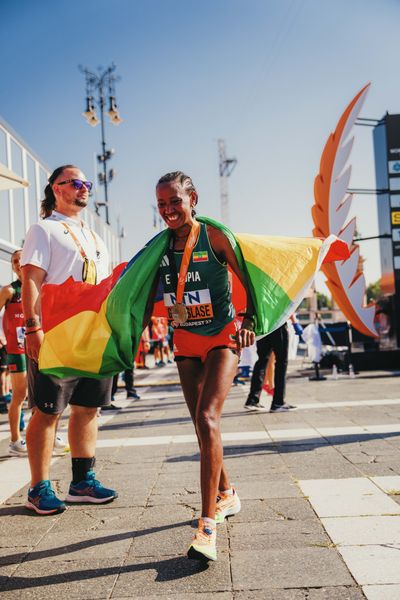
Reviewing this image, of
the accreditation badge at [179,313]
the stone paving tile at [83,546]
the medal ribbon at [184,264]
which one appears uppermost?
the medal ribbon at [184,264]

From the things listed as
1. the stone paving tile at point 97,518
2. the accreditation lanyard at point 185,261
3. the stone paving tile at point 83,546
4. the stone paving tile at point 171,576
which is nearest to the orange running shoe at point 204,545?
the stone paving tile at point 171,576

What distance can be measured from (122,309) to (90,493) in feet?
4.49

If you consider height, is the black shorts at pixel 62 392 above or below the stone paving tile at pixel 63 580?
above

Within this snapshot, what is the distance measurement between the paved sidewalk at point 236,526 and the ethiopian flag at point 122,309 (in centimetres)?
94

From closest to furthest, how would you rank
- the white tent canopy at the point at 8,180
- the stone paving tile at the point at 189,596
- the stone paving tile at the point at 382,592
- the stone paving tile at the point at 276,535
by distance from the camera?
the stone paving tile at the point at 382,592, the stone paving tile at the point at 189,596, the stone paving tile at the point at 276,535, the white tent canopy at the point at 8,180

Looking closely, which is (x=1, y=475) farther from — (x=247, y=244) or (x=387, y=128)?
(x=387, y=128)

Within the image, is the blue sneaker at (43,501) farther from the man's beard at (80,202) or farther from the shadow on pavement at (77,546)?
the man's beard at (80,202)

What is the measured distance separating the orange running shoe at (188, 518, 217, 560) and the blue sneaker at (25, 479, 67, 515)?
1302 millimetres

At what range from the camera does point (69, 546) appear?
3189 millimetres

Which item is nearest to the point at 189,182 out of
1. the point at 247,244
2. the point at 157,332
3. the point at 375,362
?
the point at 247,244

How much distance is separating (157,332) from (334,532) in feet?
62.2

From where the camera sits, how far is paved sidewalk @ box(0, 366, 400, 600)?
8.50 feet

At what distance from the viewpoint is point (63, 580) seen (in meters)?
2.73

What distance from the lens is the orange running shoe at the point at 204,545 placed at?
277cm
